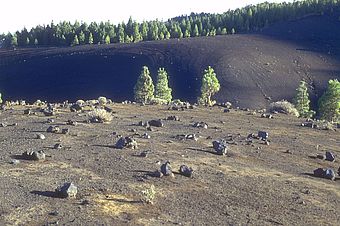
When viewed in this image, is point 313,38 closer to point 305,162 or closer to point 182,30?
point 182,30

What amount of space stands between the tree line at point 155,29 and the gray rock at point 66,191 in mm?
136313

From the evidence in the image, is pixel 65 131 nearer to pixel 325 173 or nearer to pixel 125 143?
pixel 125 143

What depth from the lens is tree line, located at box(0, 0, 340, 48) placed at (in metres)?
154

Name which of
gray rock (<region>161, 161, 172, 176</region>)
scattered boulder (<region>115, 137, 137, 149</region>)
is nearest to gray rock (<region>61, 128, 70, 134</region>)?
scattered boulder (<region>115, 137, 137, 149</region>)

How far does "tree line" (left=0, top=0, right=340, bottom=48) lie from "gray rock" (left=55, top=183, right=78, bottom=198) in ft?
447

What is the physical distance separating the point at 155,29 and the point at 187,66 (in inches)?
1970

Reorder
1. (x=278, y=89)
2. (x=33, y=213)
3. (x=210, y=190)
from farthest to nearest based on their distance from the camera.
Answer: (x=278, y=89) < (x=210, y=190) < (x=33, y=213)

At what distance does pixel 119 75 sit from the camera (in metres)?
108

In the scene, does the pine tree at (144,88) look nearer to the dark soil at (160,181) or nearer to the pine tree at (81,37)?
the dark soil at (160,181)

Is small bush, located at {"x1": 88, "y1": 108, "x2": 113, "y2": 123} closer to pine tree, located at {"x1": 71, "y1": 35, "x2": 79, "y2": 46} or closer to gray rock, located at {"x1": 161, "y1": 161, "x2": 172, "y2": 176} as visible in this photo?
gray rock, located at {"x1": 161, "y1": 161, "x2": 172, "y2": 176}

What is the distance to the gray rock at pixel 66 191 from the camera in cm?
1437

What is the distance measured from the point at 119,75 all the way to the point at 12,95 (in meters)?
23.9

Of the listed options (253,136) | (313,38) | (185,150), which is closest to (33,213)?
(185,150)

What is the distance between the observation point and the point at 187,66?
10788 cm
